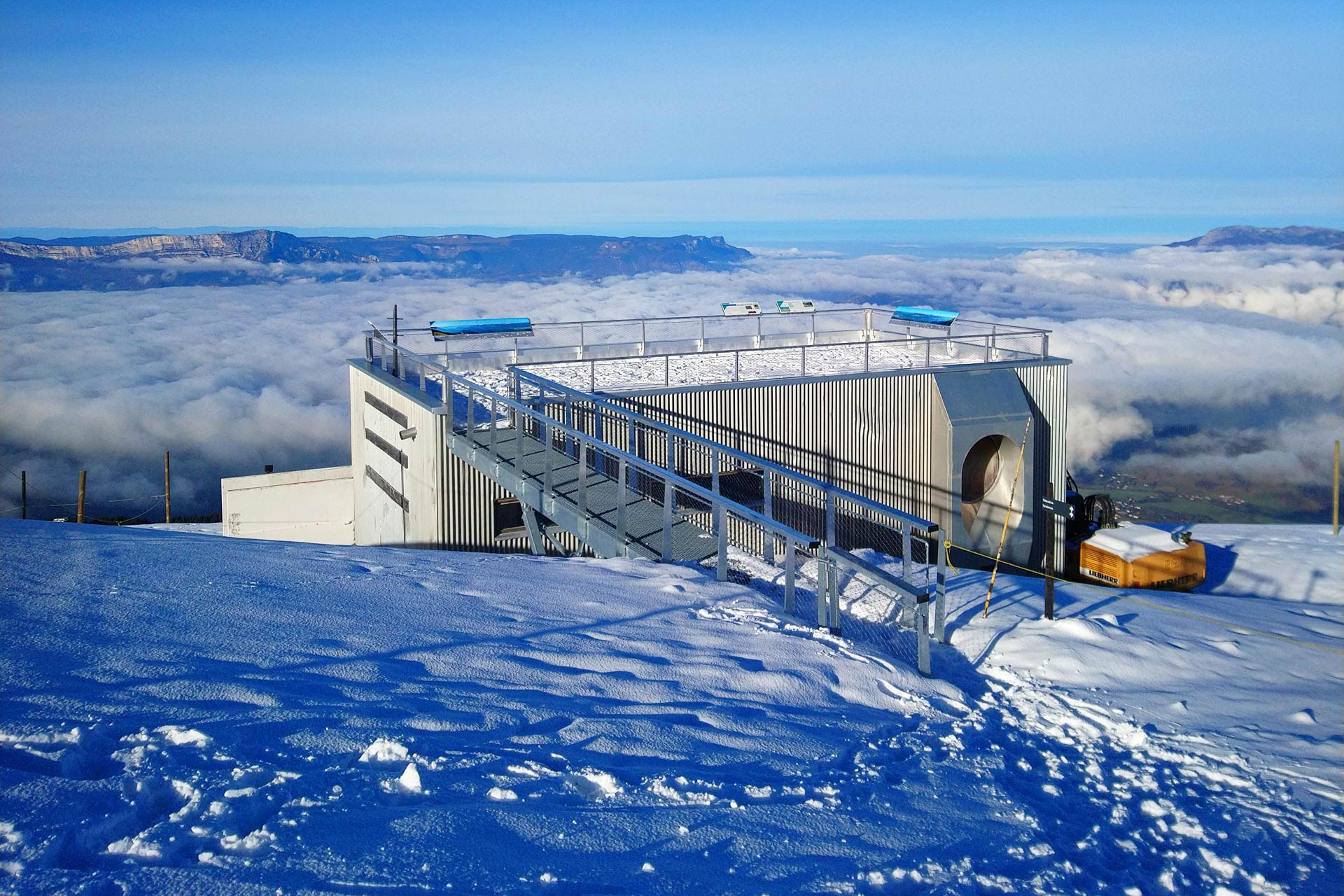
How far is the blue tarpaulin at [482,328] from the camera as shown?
1950 centimetres

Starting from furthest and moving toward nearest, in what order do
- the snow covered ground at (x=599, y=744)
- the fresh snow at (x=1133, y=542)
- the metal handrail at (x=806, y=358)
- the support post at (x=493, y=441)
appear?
the fresh snow at (x=1133, y=542) → the metal handrail at (x=806, y=358) → the support post at (x=493, y=441) → the snow covered ground at (x=599, y=744)

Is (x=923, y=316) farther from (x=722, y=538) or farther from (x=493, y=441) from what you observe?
(x=722, y=538)

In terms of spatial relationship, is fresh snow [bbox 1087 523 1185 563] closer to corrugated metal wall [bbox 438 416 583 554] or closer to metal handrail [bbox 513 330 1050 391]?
metal handrail [bbox 513 330 1050 391]

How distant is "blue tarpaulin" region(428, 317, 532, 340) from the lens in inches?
768

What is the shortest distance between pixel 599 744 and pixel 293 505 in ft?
79.8

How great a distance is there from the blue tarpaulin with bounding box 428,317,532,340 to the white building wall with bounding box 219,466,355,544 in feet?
29.9

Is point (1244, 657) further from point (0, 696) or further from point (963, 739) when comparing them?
point (0, 696)

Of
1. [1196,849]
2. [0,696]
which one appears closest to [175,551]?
[0,696]

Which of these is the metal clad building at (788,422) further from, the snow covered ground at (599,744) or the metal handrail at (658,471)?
the snow covered ground at (599,744)

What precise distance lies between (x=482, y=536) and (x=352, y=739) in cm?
1098

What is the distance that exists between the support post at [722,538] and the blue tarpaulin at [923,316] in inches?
613

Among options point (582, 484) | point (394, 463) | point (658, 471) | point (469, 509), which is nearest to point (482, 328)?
point (394, 463)

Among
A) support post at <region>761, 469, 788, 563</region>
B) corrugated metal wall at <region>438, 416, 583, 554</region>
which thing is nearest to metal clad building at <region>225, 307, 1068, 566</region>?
corrugated metal wall at <region>438, 416, 583, 554</region>

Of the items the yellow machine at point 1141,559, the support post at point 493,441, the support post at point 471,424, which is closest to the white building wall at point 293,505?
the support post at point 471,424
